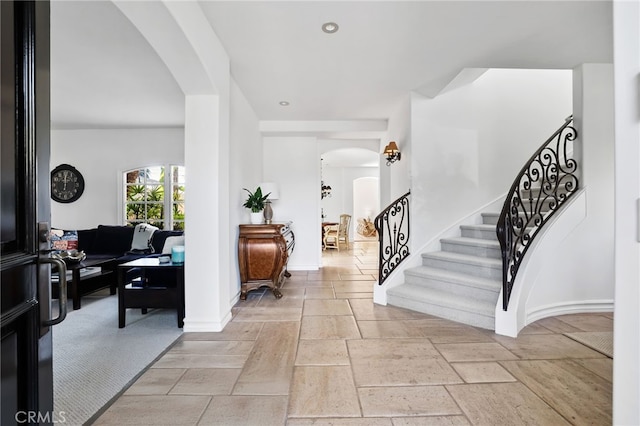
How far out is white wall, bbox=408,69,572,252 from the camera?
158 inches

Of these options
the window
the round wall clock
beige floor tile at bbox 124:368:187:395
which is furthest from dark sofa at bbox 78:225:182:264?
beige floor tile at bbox 124:368:187:395

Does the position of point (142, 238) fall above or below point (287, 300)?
above

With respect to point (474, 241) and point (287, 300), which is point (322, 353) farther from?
point (474, 241)

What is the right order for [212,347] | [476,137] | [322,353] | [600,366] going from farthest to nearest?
1. [476,137]
2. [212,347]
3. [322,353]
4. [600,366]

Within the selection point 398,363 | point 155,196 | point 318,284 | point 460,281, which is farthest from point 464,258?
point 155,196

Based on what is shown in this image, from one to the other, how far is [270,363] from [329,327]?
813mm

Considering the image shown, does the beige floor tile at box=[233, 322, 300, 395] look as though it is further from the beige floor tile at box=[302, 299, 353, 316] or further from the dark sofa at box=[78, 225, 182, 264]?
the dark sofa at box=[78, 225, 182, 264]

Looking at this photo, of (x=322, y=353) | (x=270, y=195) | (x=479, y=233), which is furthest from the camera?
(x=270, y=195)

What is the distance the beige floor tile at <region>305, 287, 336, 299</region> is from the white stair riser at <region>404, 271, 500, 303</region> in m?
0.98

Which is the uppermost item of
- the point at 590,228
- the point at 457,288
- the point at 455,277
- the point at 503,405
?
the point at 590,228

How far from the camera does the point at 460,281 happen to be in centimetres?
322

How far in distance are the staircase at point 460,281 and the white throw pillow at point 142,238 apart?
385 centimetres

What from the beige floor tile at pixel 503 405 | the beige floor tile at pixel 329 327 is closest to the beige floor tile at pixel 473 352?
the beige floor tile at pixel 503 405

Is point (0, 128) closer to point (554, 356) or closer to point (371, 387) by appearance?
point (371, 387)
